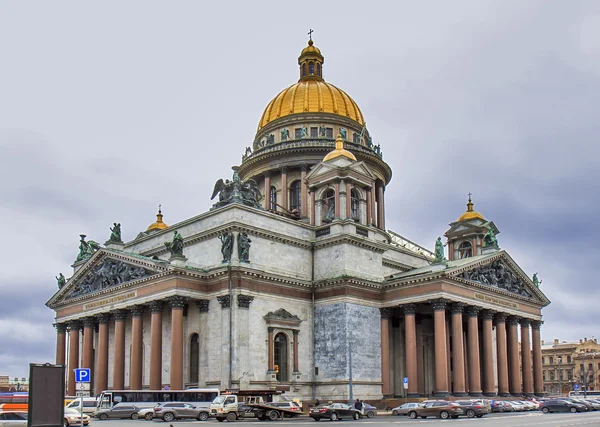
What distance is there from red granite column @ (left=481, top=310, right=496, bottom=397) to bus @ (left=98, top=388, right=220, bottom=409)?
24.2 m

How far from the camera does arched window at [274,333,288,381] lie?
179 ft

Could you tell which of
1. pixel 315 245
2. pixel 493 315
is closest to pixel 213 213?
pixel 315 245

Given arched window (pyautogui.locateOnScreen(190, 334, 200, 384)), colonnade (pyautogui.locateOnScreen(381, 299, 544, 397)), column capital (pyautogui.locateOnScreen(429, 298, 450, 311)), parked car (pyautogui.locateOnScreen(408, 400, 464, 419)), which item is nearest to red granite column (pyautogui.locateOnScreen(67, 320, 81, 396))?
arched window (pyautogui.locateOnScreen(190, 334, 200, 384))

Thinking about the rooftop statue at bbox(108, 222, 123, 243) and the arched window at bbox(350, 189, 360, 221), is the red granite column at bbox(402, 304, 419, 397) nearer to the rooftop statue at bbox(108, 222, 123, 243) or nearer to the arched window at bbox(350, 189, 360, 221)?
the arched window at bbox(350, 189, 360, 221)

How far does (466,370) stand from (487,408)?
55.9 ft

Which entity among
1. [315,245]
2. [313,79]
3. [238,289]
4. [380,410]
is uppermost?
[313,79]

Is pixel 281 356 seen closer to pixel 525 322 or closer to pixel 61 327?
pixel 61 327

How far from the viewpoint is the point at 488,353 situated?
59781mm

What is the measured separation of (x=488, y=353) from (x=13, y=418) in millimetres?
39417

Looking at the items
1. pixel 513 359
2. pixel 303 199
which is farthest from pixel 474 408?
pixel 303 199

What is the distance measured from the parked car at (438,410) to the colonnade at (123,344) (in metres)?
16.4

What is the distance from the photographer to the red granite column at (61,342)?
215 feet

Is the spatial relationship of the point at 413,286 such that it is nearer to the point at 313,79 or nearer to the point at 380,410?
the point at 380,410

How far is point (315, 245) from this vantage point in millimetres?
58844
